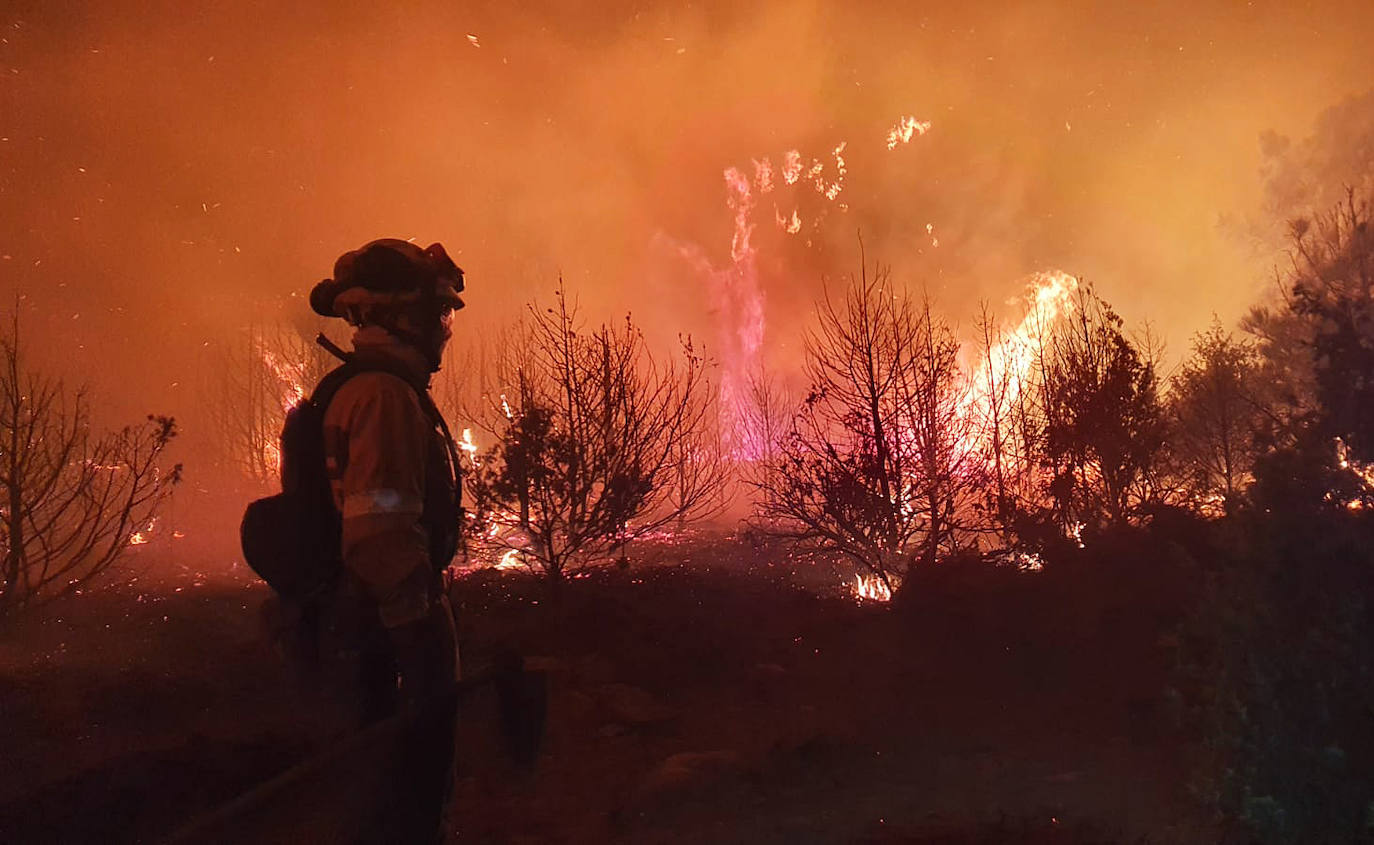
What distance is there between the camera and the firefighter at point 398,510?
7.85ft

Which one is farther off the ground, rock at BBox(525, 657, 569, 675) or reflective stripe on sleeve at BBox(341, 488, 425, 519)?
reflective stripe on sleeve at BBox(341, 488, 425, 519)

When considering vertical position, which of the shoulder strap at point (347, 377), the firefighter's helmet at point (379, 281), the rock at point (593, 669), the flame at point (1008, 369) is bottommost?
the rock at point (593, 669)

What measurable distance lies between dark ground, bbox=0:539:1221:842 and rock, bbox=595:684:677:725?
0.10ft

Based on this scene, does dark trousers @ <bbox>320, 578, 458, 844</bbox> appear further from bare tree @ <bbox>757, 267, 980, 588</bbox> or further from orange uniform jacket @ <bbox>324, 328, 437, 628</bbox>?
bare tree @ <bbox>757, 267, 980, 588</bbox>

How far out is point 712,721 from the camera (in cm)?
730

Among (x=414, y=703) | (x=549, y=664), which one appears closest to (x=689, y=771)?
(x=549, y=664)

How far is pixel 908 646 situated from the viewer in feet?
29.0

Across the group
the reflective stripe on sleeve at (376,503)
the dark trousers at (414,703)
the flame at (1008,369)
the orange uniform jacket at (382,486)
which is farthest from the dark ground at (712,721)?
the flame at (1008,369)

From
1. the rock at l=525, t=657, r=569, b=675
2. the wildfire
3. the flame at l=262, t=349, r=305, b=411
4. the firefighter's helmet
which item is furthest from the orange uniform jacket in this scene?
the flame at l=262, t=349, r=305, b=411

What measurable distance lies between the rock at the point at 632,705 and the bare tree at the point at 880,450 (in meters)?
4.33

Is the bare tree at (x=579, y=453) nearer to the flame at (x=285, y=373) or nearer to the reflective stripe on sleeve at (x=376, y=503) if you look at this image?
the reflective stripe on sleeve at (x=376, y=503)

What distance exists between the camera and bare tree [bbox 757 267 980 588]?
1125 cm

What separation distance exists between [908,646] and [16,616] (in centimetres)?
1040

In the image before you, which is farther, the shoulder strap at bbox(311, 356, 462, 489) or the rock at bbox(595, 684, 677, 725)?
the rock at bbox(595, 684, 677, 725)
